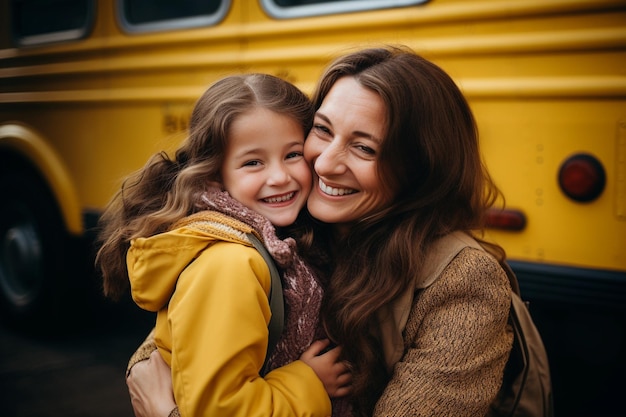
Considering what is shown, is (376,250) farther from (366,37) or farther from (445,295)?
(366,37)

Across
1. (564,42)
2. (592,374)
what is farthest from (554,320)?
Answer: (564,42)

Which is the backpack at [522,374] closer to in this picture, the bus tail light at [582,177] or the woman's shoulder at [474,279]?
the woman's shoulder at [474,279]

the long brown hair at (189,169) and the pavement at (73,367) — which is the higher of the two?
the long brown hair at (189,169)

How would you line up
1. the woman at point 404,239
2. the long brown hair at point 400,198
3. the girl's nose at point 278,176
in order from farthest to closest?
the girl's nose at point 278,176 < the long brown hair at point 400,198 < the woman at point 404,239

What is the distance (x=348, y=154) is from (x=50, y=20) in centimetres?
326

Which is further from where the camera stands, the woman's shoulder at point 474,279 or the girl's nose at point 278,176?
the girl's nose at point 278,176

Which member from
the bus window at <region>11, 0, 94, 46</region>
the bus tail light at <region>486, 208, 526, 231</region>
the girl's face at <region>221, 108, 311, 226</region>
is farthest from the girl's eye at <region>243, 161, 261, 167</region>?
the bus window at <region>11, 0, 94, 46</region>

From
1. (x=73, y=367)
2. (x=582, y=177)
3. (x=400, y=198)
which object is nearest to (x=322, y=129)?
(x=400, y=198)

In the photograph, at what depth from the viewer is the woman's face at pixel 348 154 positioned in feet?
5.30

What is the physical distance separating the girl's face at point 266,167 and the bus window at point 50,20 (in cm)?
265

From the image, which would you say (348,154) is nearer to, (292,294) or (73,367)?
(292,294)

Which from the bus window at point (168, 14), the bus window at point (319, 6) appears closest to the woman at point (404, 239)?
the bus window at point (319, 6)

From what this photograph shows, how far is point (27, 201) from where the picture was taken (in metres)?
4.23

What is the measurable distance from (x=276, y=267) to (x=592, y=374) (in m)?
1.61
